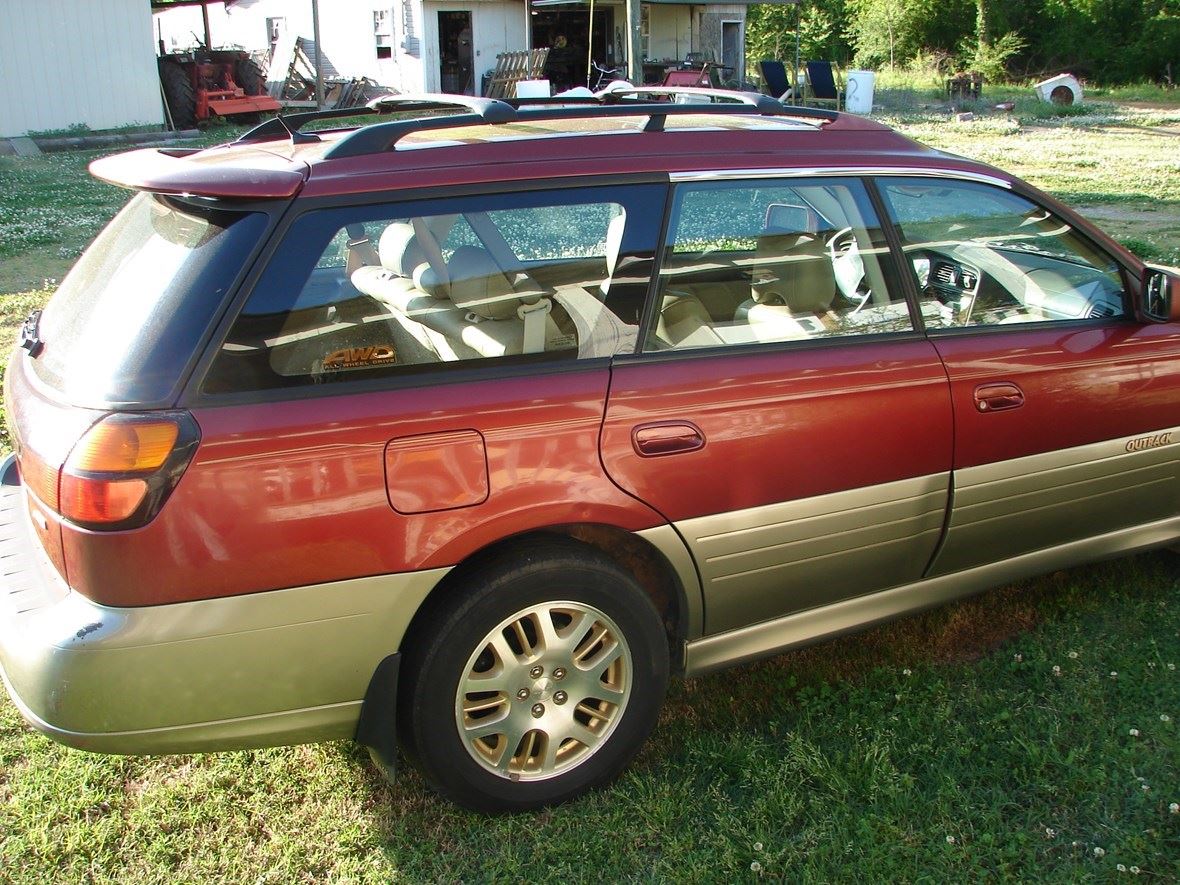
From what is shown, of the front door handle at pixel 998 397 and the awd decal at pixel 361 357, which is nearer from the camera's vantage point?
the awd decal at pixel 361 357

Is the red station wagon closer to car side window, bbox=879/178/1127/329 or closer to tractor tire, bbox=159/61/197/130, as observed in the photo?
car side window, bbox=879/178/1127/329

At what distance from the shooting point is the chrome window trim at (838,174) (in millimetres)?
3090

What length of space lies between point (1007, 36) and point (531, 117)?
38920 millimetres

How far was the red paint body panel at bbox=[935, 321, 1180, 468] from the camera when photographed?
3.37 m

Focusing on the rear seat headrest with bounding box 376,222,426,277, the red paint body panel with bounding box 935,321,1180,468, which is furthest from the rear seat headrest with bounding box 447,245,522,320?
the red paint body panel with bounding box 935,321,1180,468

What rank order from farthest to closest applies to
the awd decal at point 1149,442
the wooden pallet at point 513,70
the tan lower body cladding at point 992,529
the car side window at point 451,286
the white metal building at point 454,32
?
the white metal building at point 454,32 → the wooden pallet at point 513,70 → the awd decal at point 1149,442 → the tan lower body cladding at point 992,529 → the car side window at point 451,286

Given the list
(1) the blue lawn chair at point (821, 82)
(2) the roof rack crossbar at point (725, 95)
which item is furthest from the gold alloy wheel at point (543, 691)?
(1) the blue lawn chair at point (821, 82)

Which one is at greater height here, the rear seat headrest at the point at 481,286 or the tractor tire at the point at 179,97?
the tractor tire at the point at 179,97

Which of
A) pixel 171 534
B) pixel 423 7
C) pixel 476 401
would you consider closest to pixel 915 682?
pixel 476 401

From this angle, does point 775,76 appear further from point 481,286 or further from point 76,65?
point 481,286

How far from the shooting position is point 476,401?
2.74 metres

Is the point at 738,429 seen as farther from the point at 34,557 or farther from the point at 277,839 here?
the point at 34,557

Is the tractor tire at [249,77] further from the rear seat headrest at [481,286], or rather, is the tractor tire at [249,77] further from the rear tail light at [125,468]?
the rear tail light at [125,468]

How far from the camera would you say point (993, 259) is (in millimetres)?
3895
